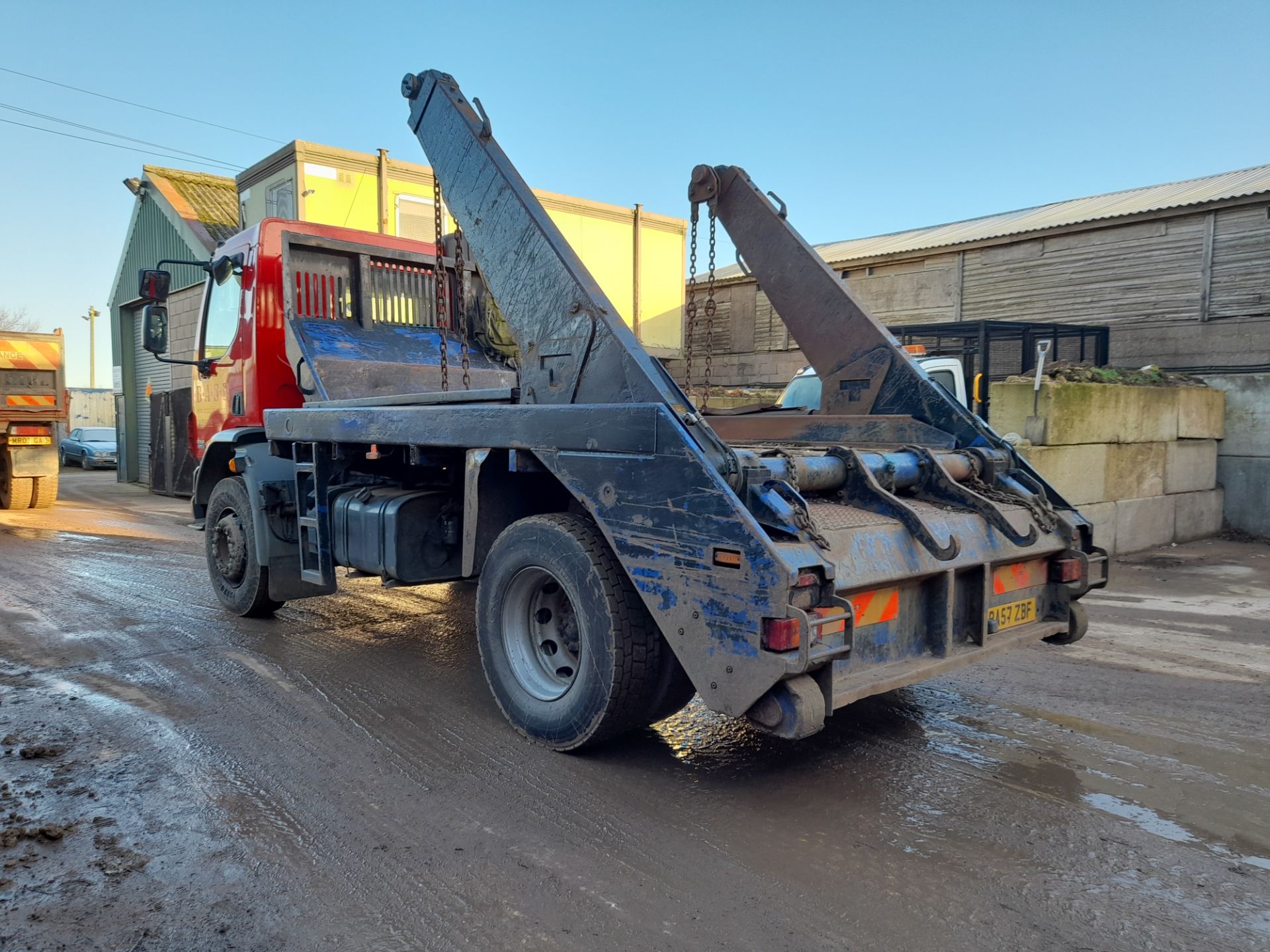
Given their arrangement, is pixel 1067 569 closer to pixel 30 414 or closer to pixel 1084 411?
pixel 1084 411

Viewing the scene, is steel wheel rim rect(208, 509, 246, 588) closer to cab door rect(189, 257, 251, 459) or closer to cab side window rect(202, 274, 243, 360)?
cab door rect(189, 257, 251, 459)

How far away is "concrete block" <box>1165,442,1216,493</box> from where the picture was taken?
11.2 metres

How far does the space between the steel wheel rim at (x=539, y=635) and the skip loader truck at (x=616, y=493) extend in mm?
12

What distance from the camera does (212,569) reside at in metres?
6.96

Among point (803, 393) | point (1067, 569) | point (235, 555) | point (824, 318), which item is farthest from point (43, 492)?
point (1067, 569)

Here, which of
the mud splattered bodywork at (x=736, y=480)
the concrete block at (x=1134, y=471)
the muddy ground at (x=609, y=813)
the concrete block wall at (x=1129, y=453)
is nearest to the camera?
the muddy ground at (x=609, y=813)

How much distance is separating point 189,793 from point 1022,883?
3.21 meters

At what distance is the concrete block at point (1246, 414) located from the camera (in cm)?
1180

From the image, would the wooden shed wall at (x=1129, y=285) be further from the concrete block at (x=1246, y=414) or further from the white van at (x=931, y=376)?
the white van at (x=931, y=376)

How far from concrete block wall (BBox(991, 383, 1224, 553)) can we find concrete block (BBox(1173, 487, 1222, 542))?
0.02m

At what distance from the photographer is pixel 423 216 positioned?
59.4 ft

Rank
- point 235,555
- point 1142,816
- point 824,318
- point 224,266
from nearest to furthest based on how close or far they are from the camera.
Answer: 1. point 1142,816
2. point 824,318
3. point 235,555
4. point 224,266

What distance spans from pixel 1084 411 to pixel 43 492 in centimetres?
1575

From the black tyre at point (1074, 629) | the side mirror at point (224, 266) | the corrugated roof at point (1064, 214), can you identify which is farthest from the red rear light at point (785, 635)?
the corrugated roof at point (1064, 214)
